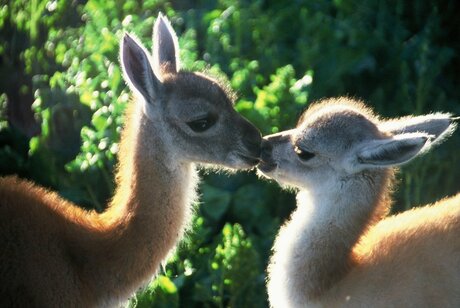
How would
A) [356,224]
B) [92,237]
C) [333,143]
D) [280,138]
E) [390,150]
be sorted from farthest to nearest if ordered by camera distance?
1. [280,138]
2. [333,143]
3. [92,237]
4. [356,224]
5. [390,150]

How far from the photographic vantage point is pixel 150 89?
21.0 ft

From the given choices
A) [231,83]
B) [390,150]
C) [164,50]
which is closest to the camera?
[390,150]

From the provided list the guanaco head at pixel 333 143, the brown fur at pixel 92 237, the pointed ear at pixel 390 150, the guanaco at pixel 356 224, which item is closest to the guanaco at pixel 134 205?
the brown fur at pixel 92 237

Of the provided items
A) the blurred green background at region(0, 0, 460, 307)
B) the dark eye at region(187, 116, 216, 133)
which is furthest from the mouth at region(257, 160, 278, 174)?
the blurred green background at region(0, 0, 460, 307)

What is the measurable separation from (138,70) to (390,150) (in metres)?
1.49

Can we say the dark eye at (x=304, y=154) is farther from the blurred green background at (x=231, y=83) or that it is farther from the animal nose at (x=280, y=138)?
the blurred green background at (x=231, y=83)

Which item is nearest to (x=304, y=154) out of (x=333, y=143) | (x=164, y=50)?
(x=333, y=143)

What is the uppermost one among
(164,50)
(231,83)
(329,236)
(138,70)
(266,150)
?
(138,70)

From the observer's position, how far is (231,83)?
8.60 meters

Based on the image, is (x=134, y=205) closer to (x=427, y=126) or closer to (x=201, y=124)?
(x=201, y=124)

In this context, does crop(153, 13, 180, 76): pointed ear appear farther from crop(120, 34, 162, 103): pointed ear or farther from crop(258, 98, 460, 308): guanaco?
crop(258, 98, 460, 308): guanaco

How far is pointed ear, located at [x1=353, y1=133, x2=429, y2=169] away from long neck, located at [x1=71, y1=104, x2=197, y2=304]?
1.05 m

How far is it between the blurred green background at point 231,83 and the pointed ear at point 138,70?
1203 millimetres

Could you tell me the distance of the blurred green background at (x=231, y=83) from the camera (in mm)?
7480
